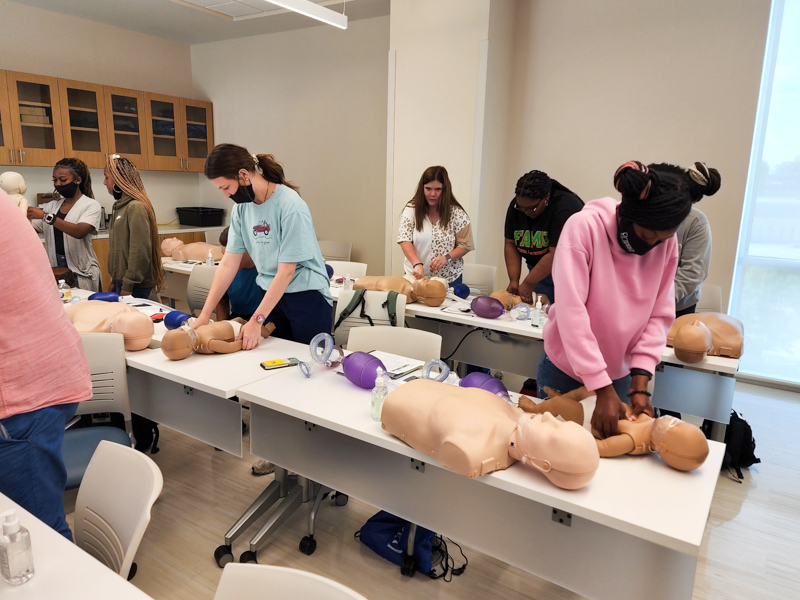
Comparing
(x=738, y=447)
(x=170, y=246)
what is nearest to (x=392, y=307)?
(x=738, y=447)

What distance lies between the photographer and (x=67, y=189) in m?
3.49

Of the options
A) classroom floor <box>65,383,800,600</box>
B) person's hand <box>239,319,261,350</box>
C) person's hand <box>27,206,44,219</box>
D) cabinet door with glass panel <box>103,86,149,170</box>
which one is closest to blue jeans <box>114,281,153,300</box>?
person's hand <box>27,206,44,219</box>

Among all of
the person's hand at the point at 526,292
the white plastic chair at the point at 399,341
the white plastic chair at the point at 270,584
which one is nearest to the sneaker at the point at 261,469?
the white plastic chair at the point at 399,341

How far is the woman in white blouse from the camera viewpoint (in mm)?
3576

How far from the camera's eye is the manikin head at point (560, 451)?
1.24 metres

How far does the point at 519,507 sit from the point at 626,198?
0.89m

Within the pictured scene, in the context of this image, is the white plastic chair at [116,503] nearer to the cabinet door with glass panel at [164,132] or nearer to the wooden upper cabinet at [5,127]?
the wooden upper cabinet at [5,127]

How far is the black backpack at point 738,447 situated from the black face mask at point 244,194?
2756 millimetres

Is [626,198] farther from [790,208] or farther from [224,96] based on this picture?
[224,96]

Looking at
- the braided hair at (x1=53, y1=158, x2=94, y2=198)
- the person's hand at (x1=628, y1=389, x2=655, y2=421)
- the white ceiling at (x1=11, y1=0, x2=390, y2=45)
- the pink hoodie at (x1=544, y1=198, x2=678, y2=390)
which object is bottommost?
the person's hand at (x1=628, y1=389, x2=655, y2=421)

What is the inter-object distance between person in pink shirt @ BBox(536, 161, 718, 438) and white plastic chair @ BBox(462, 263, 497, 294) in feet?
8.29

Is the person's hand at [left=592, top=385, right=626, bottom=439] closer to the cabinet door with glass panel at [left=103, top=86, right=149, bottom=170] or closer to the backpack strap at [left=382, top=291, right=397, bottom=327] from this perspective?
the backpack strap at [left=382, top=291, right=397, bottom=327]

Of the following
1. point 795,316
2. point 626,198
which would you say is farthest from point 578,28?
point 626,198

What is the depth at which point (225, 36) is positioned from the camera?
6.40m
